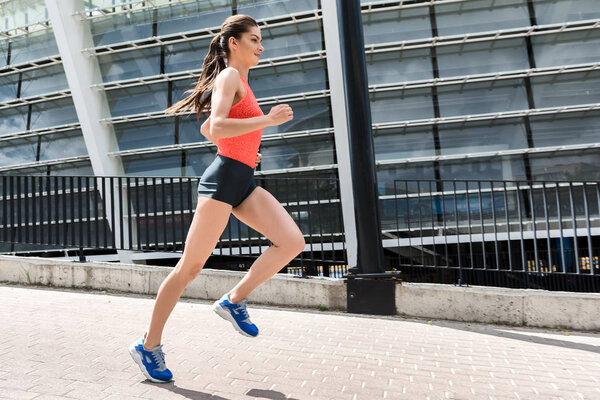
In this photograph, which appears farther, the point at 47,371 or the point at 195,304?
the point at 195,304

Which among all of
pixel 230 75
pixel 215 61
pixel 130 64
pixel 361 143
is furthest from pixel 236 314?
pixel 130 64

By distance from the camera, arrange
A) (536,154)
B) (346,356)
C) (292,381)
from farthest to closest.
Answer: (536,154), (346,356), (292,381)

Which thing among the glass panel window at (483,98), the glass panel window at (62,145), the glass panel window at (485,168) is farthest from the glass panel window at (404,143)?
the glass panel window at (62,145)

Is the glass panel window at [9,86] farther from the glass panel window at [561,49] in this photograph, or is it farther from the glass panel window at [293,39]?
the glass panel window at [561,49]

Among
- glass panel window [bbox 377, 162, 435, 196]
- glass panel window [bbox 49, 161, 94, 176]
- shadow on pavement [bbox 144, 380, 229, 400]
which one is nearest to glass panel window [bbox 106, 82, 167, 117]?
glass panel window [bbox 49, 161, 94, 176]

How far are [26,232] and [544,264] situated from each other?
7984mm

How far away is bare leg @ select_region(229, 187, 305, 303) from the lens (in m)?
2.27

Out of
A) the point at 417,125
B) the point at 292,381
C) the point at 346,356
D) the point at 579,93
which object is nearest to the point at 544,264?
the point at 346,356

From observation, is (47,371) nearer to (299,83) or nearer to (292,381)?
(292,381)

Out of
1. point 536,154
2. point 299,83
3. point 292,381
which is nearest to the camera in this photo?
point 292,381

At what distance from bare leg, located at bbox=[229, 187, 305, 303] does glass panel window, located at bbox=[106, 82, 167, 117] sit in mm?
15739

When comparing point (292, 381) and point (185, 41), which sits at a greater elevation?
point (185, 41)

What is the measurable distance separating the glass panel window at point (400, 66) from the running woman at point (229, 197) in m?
13.4

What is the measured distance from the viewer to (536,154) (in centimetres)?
1439
